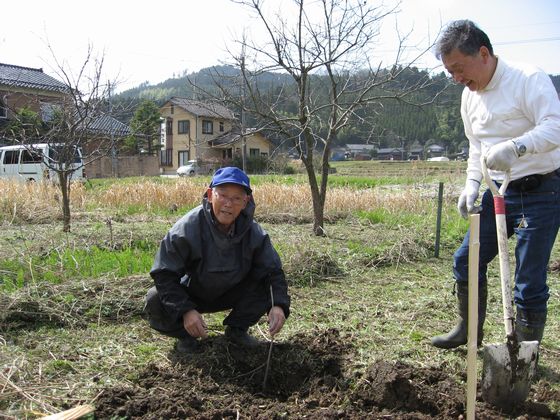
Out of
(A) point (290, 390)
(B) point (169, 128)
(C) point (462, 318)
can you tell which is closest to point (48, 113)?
(A) point (290, 390)

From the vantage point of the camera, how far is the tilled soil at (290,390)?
6.50 ft

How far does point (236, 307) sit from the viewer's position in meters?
2.76

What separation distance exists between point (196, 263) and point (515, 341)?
1596 mm

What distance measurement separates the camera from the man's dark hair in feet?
7.16

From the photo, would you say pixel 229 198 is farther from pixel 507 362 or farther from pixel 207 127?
pixel 207 127

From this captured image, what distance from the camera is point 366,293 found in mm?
4012

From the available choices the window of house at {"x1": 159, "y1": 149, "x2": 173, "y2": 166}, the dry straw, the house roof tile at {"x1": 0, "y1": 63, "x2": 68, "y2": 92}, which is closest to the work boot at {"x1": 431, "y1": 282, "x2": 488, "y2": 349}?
the dry straw

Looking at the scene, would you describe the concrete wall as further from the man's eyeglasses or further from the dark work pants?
the dark work pants

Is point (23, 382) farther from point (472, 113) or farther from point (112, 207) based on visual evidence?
point (112, 207)

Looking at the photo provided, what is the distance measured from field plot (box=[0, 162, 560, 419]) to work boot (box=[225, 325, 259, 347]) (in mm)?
58

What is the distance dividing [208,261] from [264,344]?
61 centimetres

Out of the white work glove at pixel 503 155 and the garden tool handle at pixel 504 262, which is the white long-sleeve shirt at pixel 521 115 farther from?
the garden tool handle at pixel 504 262

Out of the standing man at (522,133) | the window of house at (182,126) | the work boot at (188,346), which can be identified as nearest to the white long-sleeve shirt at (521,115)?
the standing man at (522,133)

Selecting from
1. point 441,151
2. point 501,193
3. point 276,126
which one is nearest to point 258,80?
point 276,126
